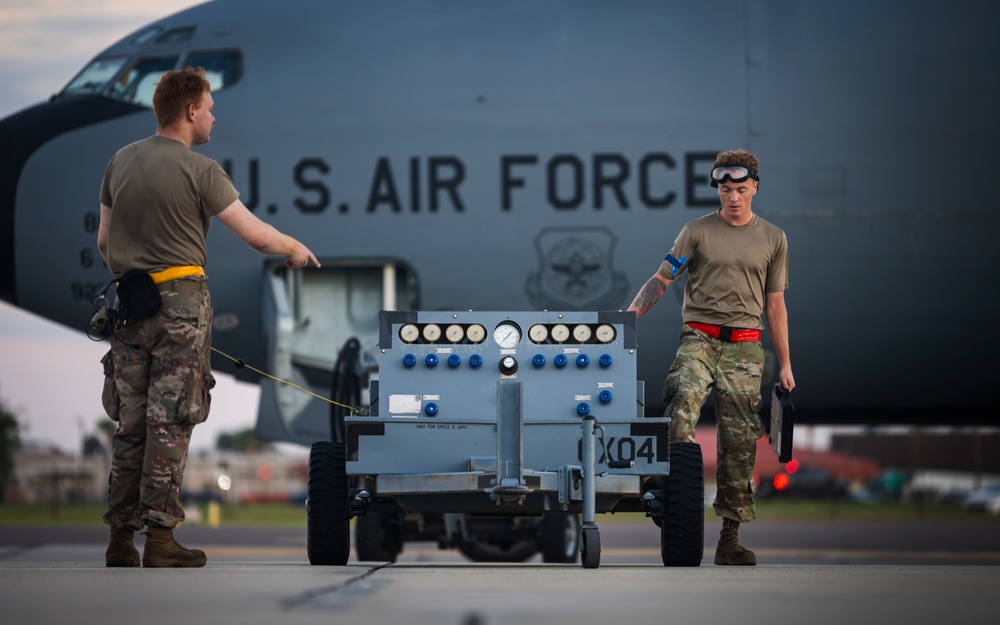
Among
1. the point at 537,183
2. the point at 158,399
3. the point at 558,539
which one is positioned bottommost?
the point at 558,539

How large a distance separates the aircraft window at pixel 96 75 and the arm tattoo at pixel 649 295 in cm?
582

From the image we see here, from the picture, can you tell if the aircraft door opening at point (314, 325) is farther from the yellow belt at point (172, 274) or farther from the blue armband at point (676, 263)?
the yellow belt at point (172, 274)

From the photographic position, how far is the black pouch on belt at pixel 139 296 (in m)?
6.34

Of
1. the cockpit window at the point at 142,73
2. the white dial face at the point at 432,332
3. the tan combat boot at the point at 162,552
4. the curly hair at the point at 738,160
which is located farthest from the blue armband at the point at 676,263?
the cockpit window at the point at 142,73

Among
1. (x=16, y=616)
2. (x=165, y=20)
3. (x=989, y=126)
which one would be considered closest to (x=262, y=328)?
(x=165, y=20)

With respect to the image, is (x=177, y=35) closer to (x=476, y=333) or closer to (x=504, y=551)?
(x=504, y=551)

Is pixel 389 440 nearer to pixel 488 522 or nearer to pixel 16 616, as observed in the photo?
pixel 16 616

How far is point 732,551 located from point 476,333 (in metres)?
1.71

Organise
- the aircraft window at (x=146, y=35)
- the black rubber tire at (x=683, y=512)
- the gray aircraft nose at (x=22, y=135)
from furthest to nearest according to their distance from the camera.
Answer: the aircraft window at (x=146, y=35)
the gray aircraft nose at (x=22, y=135)
the black rubber tire at (x=683, y=512)

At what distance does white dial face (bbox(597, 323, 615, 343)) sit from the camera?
696cm

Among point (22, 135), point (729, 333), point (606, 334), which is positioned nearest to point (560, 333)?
point (606, 334)

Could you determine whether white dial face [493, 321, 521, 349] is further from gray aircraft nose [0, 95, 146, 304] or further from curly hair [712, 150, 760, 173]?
gray aircraft nose [0, 95, 146, 304]

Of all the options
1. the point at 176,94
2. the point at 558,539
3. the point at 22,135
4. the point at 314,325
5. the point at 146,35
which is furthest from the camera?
the point at 146,35

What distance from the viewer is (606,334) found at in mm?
6965
